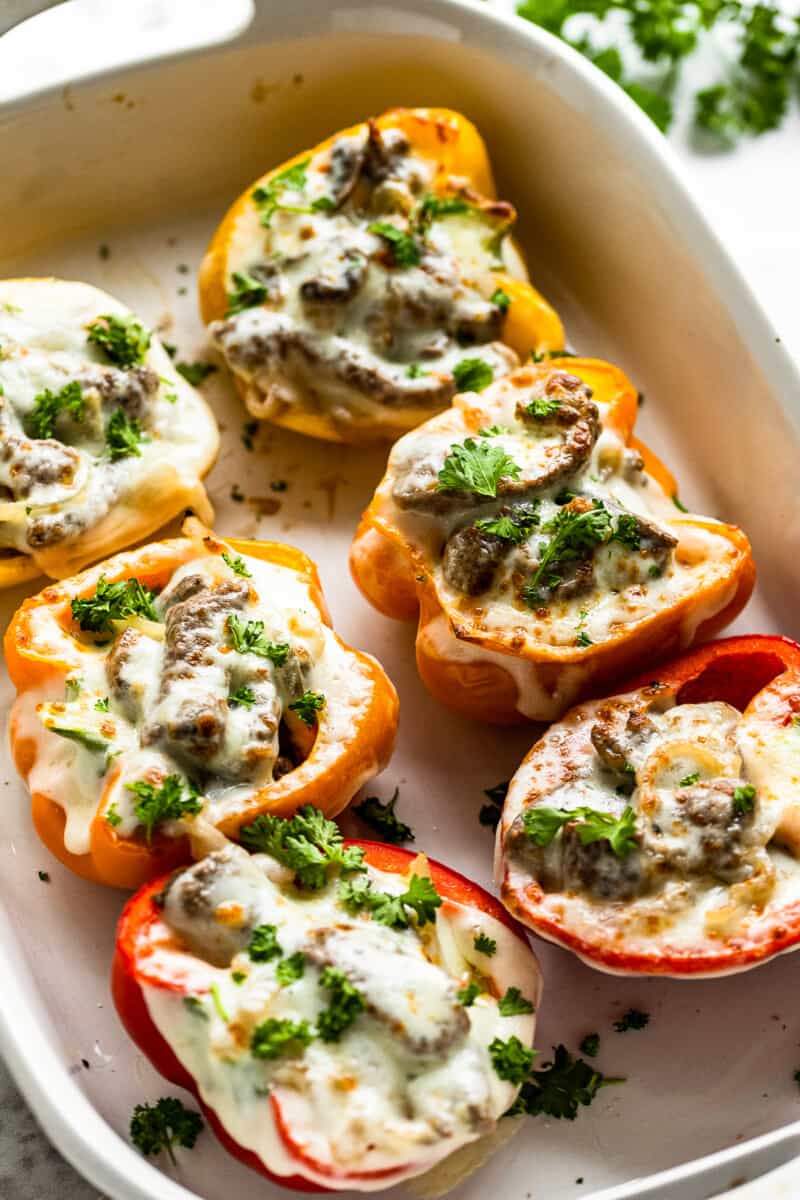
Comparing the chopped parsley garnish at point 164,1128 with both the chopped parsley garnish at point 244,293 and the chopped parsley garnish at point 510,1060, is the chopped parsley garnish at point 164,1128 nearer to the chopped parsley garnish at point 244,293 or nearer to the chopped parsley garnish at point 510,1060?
the chopped parsley garnish at point 510,1060

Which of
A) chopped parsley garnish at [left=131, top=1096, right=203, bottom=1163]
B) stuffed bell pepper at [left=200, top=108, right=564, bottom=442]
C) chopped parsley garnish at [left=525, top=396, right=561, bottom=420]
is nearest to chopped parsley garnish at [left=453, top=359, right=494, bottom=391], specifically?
stuffed bell pepper at [left=200, top=108, right=564, bottom=442]

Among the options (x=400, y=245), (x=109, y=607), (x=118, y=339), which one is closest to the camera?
(x=109, y=607)

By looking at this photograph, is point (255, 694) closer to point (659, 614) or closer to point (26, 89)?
point (659, 614)

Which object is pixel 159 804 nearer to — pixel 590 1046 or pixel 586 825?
pixel 586 825

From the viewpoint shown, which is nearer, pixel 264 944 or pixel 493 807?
pixel 264 944

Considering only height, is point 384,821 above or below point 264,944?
below

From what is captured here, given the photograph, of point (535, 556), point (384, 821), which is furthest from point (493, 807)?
point (535, 556)

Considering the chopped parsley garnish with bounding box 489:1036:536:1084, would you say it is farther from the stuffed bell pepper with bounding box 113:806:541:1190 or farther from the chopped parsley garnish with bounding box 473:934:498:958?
the chopped parsley garnish with bounding box 473:934:498:958
